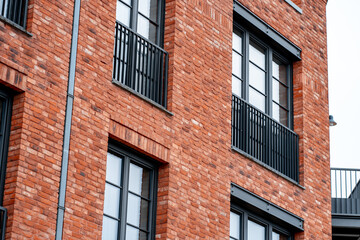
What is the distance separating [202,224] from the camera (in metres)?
16.3

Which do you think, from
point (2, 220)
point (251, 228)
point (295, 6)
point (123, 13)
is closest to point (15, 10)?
point (123, 13)

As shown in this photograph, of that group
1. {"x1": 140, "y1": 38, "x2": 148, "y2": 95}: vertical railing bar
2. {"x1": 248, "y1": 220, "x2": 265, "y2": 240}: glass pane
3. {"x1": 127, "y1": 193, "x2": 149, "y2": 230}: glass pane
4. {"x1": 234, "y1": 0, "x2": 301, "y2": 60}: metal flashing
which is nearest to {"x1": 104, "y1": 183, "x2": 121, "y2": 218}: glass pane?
{"x1": 127, "y1": 193, "x2": 149, "y2": 230}: glass pane

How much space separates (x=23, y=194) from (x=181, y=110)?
457 centimetres

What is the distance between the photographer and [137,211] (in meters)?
15.4

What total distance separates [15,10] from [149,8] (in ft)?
12.8

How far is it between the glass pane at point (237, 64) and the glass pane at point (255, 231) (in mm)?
3324

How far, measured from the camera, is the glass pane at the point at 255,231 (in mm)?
18188

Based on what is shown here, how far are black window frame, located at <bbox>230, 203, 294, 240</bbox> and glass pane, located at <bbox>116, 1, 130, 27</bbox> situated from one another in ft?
14.1

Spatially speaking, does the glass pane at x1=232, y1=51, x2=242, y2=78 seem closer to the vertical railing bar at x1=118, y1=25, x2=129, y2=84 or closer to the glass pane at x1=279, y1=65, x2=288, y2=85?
the glass pane at x1=279, y1=65, x2=288, y2=85

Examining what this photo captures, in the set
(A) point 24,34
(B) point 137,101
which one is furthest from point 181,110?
(A) point 24,34

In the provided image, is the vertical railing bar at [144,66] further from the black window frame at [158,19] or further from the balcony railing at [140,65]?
the black window frame at [158,19]

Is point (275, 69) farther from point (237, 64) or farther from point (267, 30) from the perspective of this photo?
point (237, 64)

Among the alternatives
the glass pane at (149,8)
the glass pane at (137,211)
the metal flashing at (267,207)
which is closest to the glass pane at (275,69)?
the metal flashing at (267,207)

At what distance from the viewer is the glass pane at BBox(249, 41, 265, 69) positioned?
66.1ft
